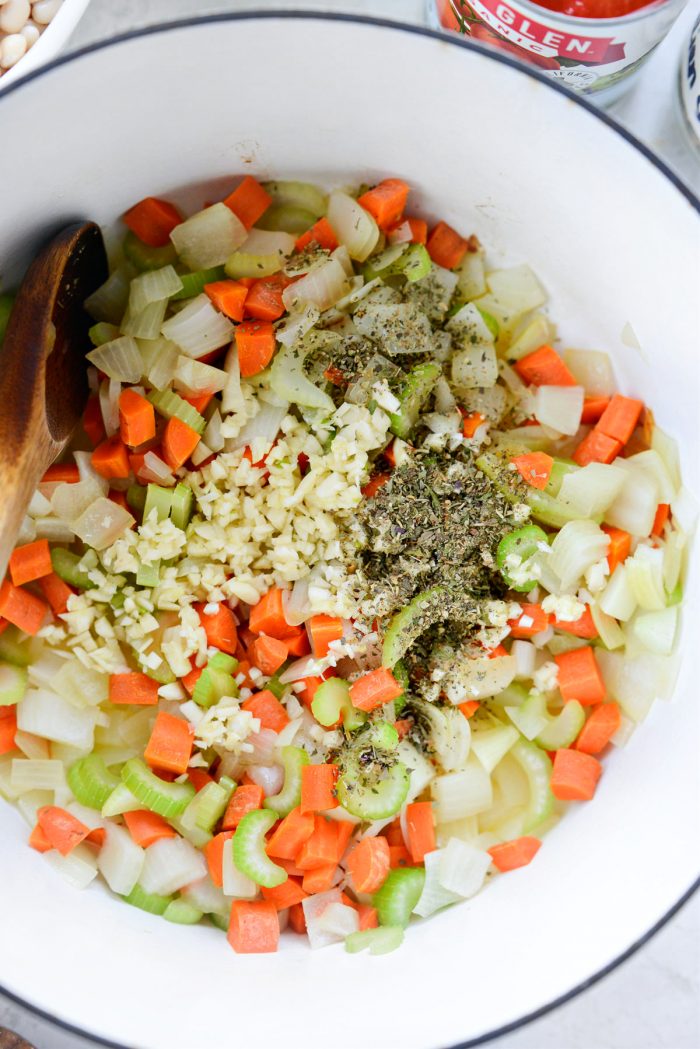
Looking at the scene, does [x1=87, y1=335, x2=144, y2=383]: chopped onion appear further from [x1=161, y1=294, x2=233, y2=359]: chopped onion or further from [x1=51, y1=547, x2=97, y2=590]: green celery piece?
[x1=51, y1=547, x2=97, y2=590]: green celery piece

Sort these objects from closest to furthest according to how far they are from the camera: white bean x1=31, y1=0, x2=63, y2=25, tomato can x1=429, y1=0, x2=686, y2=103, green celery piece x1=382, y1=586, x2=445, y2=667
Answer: tomato can x1=429, y1=0, x2=686, y2=103
green celery piece x1=382, y1=586, x2=445, y2=667
white bean x1=31, y1=0, x2=63, y2=25

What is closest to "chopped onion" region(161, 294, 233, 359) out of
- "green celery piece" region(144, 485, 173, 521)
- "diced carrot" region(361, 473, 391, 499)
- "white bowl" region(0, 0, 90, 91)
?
"green celery piece" region(144, 485, 173, 521)

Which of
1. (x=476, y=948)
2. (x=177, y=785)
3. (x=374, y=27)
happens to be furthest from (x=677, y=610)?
(x=374, y=27)

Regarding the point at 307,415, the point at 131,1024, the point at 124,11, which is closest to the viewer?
the point at 131,1024

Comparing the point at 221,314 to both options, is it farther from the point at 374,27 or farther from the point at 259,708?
the point at 259,708

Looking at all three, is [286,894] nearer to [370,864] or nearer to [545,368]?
[370,864]

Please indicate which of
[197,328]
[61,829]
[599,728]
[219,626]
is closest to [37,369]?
[197,328]

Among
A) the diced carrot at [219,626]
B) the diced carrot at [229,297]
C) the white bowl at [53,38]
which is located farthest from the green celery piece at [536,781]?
the white bowl at [53,38]
